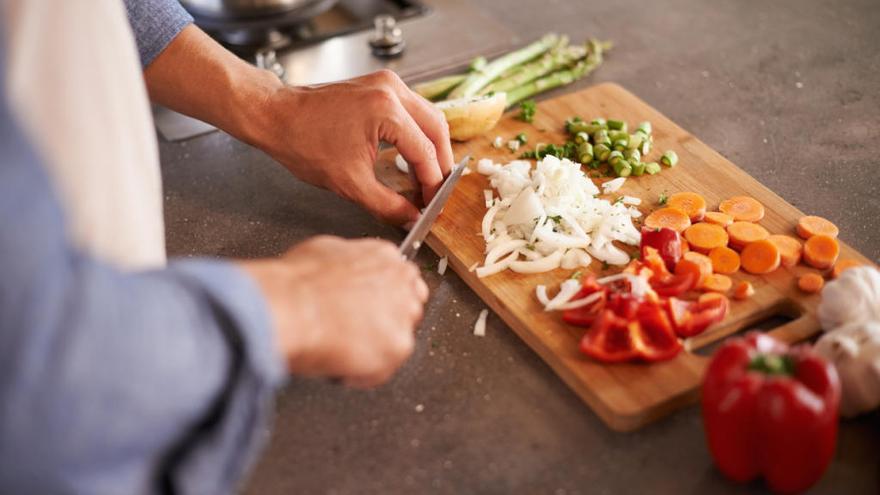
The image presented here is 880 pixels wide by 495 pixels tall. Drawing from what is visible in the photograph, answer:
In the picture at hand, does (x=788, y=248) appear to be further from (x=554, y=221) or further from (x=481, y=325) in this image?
(x=481, y=325)

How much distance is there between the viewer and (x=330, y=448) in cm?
115

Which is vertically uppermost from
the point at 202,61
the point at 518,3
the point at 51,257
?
the point at 51,257

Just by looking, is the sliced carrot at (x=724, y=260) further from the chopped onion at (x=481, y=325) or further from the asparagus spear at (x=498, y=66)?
the asparagus spear at (x=498, y=66)

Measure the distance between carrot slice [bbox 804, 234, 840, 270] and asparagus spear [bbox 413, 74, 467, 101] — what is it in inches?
30.8

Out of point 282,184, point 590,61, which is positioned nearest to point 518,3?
point 590,61

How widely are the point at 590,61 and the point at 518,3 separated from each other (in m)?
0.42

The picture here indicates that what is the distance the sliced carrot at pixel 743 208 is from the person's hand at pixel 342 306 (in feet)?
1.99

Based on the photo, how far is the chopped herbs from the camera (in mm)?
1761

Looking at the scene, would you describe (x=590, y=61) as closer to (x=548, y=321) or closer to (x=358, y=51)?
(x=358, y=51)

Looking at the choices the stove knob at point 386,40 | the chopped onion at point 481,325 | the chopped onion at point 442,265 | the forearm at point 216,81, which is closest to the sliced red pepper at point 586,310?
the chopped onion at point 481,325

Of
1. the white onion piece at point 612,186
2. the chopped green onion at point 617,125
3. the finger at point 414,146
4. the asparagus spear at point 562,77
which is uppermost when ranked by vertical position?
the finger at point 414,146

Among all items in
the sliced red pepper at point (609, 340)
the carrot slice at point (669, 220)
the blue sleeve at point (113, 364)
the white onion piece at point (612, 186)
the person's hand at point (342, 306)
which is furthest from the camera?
the white onion piece at point (612, 186)

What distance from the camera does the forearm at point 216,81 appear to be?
1.52 m

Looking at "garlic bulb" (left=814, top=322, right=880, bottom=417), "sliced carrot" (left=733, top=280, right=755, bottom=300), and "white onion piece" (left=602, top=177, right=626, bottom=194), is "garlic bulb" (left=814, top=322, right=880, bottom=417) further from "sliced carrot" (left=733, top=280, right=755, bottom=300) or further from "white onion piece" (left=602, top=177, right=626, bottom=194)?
"white onion piece" (left=602, top=177, right=626, bottom=194)
